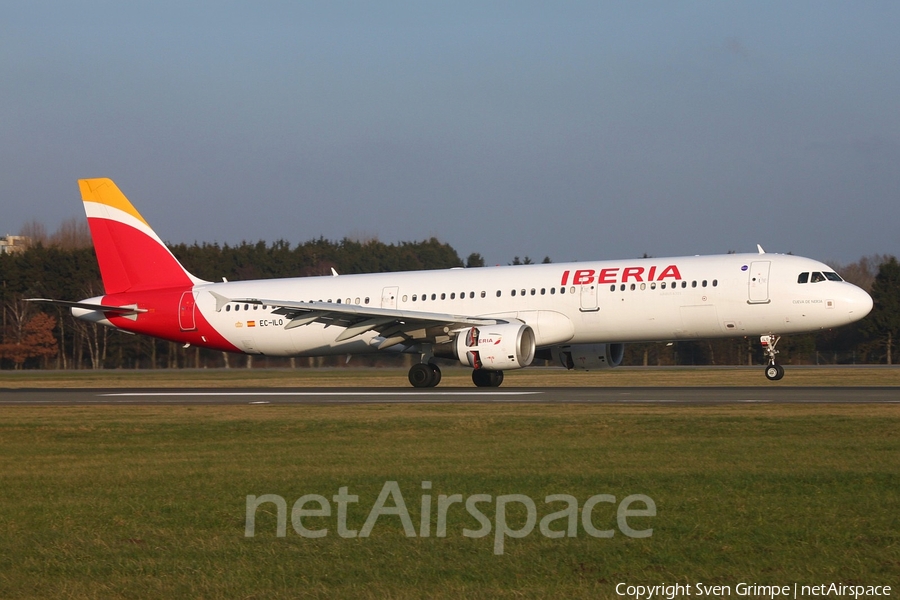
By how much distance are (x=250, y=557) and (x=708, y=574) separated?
3.30m

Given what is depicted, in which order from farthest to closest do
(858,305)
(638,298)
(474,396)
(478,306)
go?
1. (478,306)
2. (638,298)
3. (858,305)
4. (474,396)

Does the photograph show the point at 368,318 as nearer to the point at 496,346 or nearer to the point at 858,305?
the point at 496,346

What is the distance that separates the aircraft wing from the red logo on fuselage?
256cm

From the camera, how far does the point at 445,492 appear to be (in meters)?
10.4

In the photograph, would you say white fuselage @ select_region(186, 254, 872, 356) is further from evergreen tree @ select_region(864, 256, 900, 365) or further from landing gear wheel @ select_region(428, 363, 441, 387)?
evergreen tree @ select_region(864, 256, 900, 365)

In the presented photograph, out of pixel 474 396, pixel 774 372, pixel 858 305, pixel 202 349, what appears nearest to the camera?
pixel 474 396

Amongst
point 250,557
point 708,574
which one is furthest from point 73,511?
point 708,574

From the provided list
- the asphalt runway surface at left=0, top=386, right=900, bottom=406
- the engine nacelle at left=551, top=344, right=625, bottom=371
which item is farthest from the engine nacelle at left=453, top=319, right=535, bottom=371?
the engine nacelle at left=551, top=344, right=625, bottom=371

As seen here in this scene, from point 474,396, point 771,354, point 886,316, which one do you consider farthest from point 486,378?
point 886,316

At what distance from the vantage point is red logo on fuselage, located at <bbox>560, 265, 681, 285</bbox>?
98.0ft

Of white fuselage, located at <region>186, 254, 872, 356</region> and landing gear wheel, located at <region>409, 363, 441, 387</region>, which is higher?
white fuselage, located at <region>186, 254, 872, 356</region>

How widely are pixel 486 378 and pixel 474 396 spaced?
5.93 meters

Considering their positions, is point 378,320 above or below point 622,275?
below

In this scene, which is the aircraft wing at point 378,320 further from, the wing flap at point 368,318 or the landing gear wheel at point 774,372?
the landing gear wheel at point 774,372
